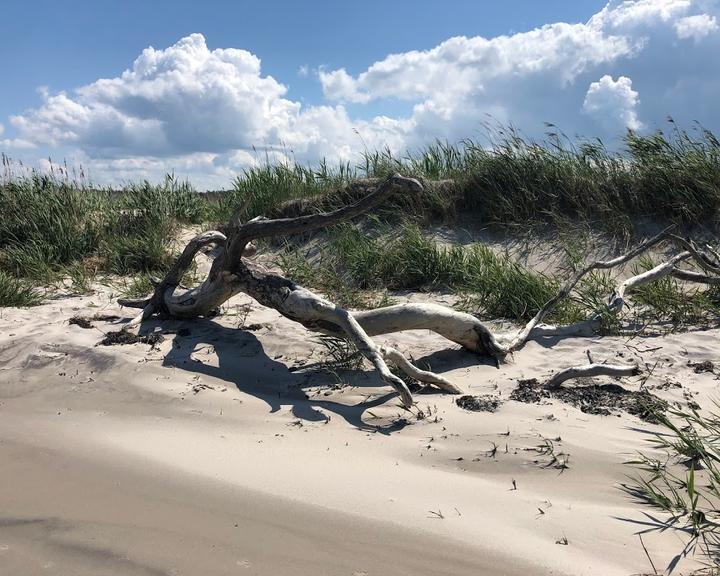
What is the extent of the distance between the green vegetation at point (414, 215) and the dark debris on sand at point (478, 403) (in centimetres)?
231

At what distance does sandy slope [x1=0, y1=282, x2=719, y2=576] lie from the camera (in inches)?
107

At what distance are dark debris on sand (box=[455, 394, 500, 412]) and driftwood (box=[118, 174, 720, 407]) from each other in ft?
0.76

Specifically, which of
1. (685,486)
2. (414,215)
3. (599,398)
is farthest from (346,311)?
(414,215)

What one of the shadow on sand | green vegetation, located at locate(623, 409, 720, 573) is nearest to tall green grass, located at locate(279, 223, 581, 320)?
the shadow on sand

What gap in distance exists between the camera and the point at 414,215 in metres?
9.48

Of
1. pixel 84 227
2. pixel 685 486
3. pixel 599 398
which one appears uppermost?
pixel 84 227

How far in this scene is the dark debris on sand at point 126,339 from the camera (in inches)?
224

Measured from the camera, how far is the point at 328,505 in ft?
10.2

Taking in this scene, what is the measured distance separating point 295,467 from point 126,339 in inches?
113

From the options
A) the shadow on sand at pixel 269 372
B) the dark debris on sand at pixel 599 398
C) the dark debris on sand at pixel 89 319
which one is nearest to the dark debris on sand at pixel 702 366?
the dark debris on sand at pixel 599 398

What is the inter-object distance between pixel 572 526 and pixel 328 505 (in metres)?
1.13

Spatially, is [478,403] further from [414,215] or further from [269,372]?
[414,215]

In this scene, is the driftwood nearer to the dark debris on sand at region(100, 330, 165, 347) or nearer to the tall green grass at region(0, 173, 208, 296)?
the dark debris on sand at region(100, 330, 165, 347)

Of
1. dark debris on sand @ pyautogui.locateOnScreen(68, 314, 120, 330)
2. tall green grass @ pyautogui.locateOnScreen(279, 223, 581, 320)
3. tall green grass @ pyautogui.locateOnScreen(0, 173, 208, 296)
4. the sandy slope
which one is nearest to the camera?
the sandy slope
